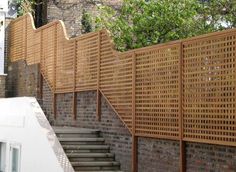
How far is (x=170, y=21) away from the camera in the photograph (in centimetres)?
1655

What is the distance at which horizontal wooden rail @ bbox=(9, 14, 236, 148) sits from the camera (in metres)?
8.85

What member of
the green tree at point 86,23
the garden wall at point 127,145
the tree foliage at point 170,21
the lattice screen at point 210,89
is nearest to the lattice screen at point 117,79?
the garden wall at point 127,145

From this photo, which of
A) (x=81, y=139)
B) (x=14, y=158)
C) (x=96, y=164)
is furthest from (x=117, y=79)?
(x=14, y=158)

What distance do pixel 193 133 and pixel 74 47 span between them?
233 inches

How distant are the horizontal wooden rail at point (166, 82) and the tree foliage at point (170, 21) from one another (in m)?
2.69

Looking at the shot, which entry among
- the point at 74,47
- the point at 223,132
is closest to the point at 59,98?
the point at 74,47

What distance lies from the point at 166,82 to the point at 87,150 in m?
3.01

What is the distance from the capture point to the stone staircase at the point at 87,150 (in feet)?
38.0

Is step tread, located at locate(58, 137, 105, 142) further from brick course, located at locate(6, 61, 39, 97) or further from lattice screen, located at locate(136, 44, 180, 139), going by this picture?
brick course, located at locate(6, 61, 39, 97)

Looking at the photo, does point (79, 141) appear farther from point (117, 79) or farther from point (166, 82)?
point (166, 82)

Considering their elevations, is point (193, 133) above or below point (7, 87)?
below

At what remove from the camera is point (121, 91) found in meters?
11.9

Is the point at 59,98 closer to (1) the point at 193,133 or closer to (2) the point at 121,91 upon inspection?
(2) the point at 121,91

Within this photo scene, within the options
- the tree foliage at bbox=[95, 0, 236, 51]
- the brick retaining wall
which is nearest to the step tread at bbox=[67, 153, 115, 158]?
the tree foliage at bbox=[95, 0, 236, 51]
